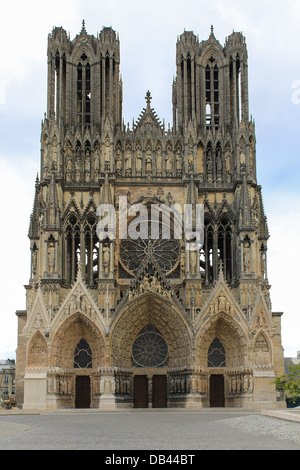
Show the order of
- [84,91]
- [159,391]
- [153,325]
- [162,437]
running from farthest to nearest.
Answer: [84,91]
[153,325]
[159,391]
[162,437]

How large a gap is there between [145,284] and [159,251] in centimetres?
345

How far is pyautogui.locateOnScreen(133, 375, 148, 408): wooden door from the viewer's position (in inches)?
1599

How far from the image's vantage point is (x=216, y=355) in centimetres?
4069

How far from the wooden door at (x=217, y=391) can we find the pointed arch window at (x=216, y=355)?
74 centimetres

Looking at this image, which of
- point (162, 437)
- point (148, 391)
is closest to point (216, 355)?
point (148, 391)

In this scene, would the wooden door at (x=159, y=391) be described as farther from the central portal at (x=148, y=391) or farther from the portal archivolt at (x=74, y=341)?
the portal archivolt at (x=74, y=341)

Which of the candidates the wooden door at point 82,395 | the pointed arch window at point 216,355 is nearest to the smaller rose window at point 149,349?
the pointed arch window at point 216,355

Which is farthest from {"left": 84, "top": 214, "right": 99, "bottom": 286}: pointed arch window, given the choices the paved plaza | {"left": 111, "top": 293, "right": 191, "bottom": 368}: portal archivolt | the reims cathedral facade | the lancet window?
the paved plaza

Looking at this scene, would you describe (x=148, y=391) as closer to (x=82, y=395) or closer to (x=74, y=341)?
(x=82, y=395)

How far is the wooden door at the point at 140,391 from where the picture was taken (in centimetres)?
4062

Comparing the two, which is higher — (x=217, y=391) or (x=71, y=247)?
(x=71, y=247)

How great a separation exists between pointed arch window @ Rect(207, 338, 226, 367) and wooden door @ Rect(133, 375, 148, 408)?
12.7ft

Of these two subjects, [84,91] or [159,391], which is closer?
[159,391]

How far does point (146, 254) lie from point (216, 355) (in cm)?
729
